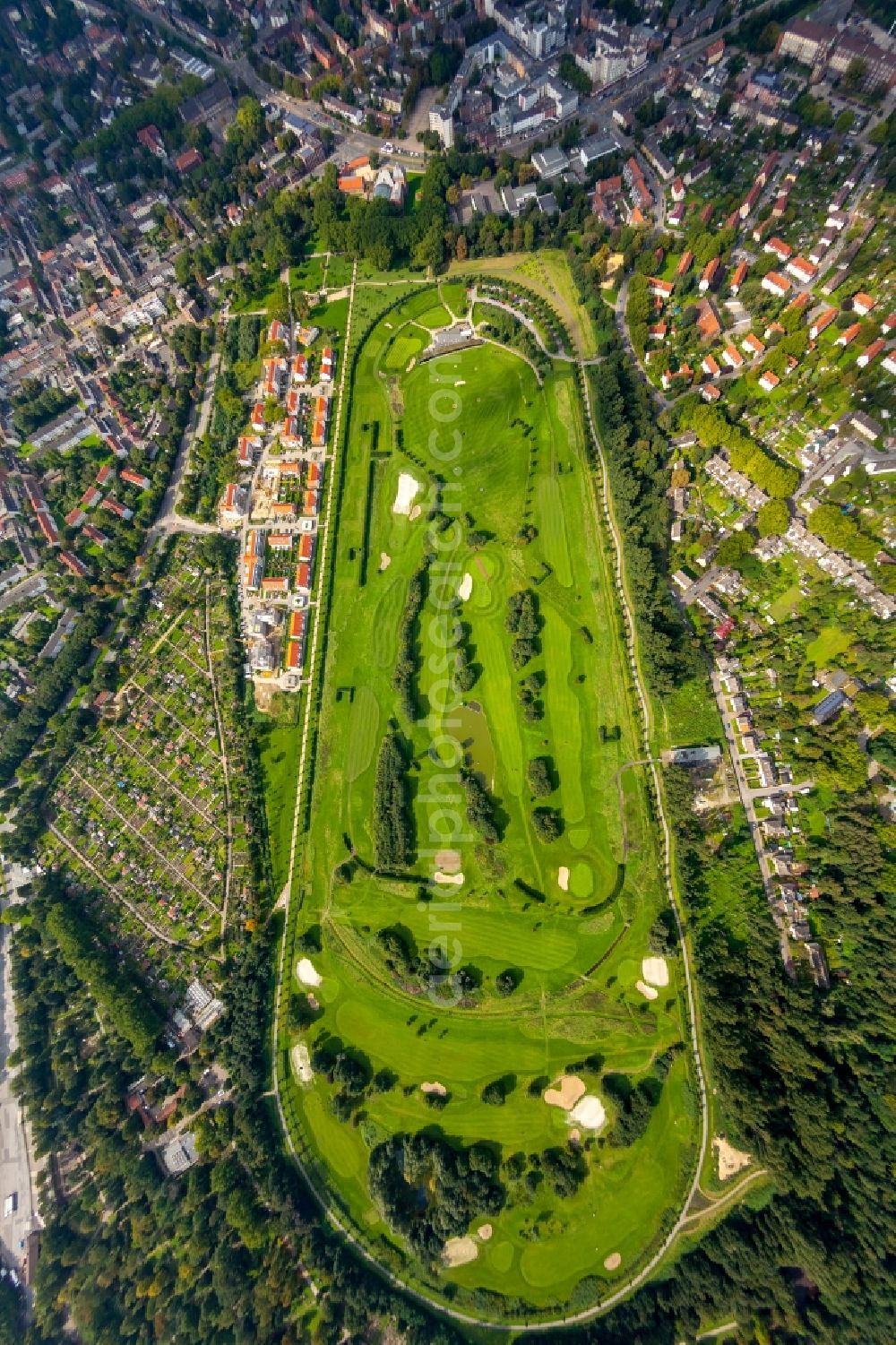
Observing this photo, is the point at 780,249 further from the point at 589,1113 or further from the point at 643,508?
the point at 589,1113

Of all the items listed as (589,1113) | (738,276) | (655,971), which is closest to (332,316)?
(738,276)

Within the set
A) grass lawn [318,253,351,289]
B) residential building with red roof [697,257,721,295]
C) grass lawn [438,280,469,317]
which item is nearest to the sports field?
grass lawn [438,280,469,317]

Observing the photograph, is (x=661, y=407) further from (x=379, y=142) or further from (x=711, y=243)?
(x=379, y=142)

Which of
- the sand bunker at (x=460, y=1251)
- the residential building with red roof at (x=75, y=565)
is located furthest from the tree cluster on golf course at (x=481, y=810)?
the residential building with red roof at (x=75, y=565)

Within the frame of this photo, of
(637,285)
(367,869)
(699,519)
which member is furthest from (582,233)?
(367,869)

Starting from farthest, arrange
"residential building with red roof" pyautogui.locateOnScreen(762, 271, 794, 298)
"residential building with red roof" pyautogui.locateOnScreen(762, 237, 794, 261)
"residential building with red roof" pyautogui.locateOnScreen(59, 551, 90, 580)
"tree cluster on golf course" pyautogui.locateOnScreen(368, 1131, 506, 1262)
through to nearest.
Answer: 1. "residential building with red roof" pyautogui.locateOnScreen(59, 551, 90, 580)
2. "residential building with red roof" pyautogui.locateOnScreen(762, 237, 794, 261)
3. "residential building with red roof" pyautogui.locateOnScreen(762, 271, 794, 298)
4. "tree cluster on golf course" pyautogui.locateOnScreen(368, 1131, 506, 1262)

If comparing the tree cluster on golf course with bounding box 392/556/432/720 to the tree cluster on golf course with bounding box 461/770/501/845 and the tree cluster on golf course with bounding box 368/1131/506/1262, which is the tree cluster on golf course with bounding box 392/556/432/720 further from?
the tree cluster on golf course with bounding box 368/1131/506/1262

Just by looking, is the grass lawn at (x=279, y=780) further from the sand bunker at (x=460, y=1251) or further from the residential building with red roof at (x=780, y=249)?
the residential building with red roof at (x=780, y=249)
